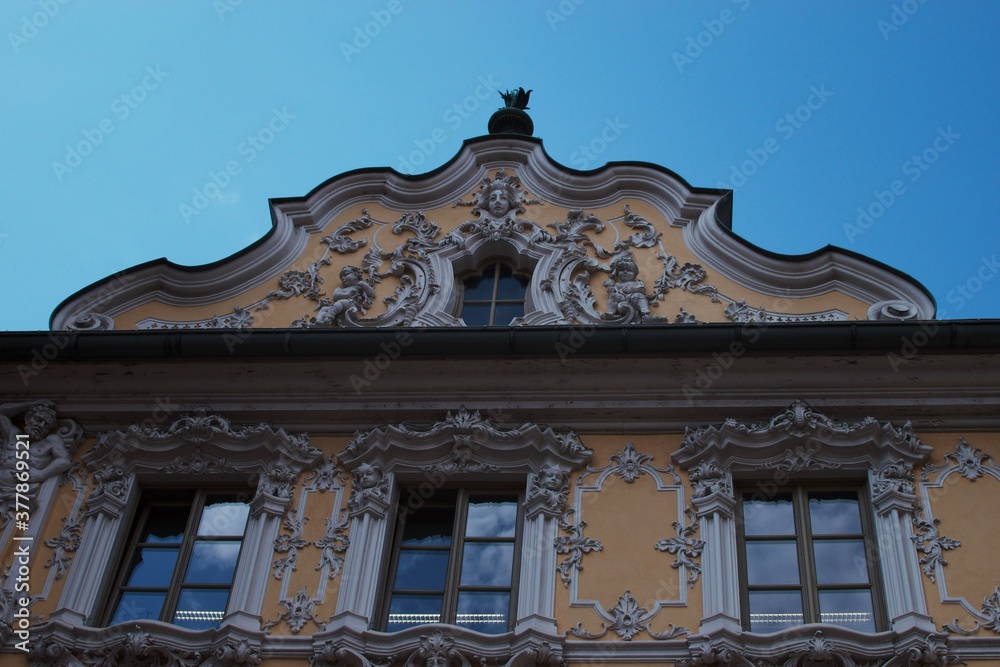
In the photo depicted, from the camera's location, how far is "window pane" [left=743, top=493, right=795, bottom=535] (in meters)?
10.1

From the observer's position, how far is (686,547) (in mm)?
9859

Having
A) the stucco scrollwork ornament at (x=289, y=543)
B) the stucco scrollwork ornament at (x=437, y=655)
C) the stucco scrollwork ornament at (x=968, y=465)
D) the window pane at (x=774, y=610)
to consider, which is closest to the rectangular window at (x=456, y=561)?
the stucco scrollwork ornament at (x=437, y=655)

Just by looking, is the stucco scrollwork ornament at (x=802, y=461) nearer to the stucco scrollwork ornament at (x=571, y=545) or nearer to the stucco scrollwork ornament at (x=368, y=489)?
the stucco scrollwork ornament at (x=571, y=545)

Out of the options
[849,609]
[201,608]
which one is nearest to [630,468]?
[849,609]

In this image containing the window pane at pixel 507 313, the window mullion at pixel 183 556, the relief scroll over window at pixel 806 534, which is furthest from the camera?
the window pane at pixel 507 313

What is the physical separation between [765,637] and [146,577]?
4.71 meters

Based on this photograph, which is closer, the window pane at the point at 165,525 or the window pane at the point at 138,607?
the window pane at the point at 138,607

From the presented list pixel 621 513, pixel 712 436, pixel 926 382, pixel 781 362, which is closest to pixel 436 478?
pixel 621 513

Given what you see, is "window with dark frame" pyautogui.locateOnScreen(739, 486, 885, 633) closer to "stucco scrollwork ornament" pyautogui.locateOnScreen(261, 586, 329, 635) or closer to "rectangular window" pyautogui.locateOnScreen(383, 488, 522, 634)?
"rectangular window" pyautogui.locateOnScreen(383, 488, 522, 634)

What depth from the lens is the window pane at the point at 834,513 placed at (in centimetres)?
1002

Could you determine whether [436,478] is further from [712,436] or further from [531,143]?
[531,143]

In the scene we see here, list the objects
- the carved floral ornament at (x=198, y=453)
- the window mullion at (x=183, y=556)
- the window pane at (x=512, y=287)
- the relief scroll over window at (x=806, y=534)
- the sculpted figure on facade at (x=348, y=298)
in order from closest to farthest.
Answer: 1. the relief scroll over window at (x=806, y=534)
2. the window mullion at (x=183, y=556)
3. the carved floral ornament at (x=198, y=453)
4. the sculpted figure on facade at (x=348, y=298)
5. the window pane at (x=512, y=287)

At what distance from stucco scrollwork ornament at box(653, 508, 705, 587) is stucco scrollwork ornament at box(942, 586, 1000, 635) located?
176cm

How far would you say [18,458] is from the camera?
35.9 ft
